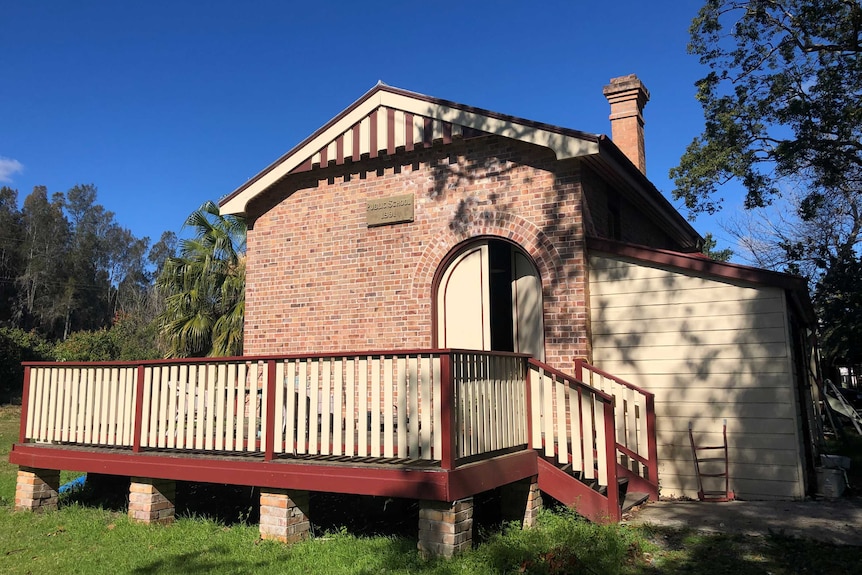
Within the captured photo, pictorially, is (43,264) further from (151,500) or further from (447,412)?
(447,412)

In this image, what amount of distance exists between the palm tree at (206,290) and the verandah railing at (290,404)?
7388 mm

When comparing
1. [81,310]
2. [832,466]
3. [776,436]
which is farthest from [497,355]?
[81,310]

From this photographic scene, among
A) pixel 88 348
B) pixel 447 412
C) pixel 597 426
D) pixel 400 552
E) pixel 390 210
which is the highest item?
pixel 390 210

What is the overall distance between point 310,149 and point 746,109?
12222mm

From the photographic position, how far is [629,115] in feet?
45.2

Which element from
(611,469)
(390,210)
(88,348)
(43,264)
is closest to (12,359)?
(88,348)

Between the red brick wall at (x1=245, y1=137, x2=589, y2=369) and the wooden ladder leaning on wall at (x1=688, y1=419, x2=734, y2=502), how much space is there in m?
1.72

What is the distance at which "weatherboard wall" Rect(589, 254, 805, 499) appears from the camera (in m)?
7.11

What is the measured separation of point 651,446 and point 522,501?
1.77m

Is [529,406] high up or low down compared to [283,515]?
up

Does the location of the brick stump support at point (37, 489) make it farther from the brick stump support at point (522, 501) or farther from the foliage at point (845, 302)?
the foliage at point (845, 302)

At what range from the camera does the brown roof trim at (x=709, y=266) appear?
7.05 metres

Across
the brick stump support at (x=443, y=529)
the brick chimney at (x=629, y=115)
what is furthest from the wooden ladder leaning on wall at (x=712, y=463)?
the brick chimney at (x=629, y=115)

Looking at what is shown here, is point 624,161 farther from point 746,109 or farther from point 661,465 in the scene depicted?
point 746,109
